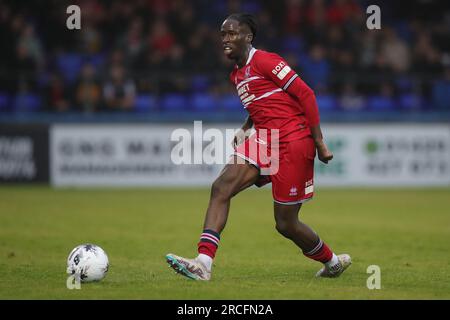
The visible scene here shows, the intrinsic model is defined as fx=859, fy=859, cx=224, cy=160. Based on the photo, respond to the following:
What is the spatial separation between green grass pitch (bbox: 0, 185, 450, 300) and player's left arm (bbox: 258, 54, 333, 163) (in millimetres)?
1313

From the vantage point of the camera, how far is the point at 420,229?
42.8 feet

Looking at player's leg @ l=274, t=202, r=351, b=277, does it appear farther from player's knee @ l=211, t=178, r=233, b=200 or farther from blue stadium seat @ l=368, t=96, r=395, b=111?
blue stadium seat @ l=368, t=96, r=395, b=111

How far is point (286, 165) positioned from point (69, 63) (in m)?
13.2

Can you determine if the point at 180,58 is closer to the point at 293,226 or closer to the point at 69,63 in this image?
the point at 69,63

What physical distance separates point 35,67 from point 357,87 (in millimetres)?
7627

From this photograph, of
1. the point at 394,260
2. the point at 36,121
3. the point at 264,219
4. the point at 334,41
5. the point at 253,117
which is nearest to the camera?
the point at 253,117

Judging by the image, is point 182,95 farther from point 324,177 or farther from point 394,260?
point 394,260

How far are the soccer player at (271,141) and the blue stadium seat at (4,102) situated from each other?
1257cm

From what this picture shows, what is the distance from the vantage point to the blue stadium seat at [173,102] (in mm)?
20297

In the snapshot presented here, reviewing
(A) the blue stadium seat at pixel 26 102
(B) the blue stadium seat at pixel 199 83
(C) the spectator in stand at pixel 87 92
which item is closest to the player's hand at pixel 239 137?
(C) the spectator in stand at pixel 87 92

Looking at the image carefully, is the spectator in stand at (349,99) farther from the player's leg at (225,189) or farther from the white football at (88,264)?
the white football at (88,264)

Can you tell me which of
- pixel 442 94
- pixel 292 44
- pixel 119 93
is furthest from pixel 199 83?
pixel 442 94

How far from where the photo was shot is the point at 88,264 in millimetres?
7809

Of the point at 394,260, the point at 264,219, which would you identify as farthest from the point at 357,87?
the point at 394,260
